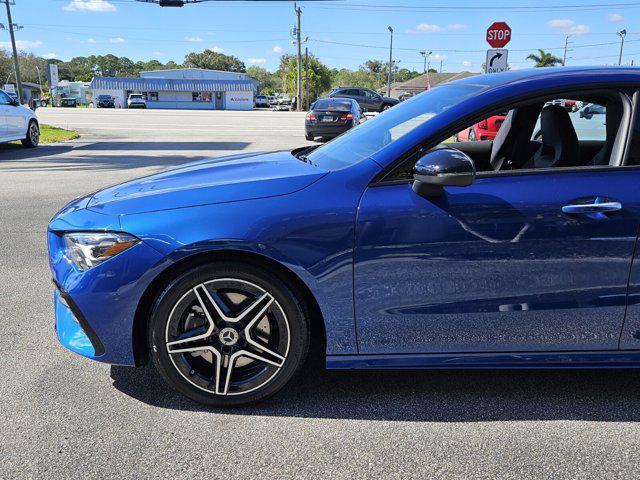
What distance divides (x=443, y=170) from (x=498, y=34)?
12.0 metres

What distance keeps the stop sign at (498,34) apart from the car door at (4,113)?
12.0 meters

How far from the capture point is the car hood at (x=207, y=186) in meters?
2.73

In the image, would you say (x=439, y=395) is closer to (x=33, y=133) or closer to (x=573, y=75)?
(x=573, y=75)

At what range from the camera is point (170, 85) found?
76875mm

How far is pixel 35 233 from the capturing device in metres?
6.41

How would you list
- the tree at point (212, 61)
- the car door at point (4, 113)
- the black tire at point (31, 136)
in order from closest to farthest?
the car door at point (4, 113), the black tire at point (31, 136), the tree at point (212, 61)

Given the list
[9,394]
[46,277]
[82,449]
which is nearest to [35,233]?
[46,277]

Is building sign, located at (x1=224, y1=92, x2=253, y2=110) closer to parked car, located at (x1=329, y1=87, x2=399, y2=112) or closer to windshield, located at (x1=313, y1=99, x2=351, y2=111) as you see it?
parked car, located at (x1=329, y1=87, x2=399, y2=112)

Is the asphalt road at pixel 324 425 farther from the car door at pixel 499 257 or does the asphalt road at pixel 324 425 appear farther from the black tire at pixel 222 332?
the car door at pixel 499 257

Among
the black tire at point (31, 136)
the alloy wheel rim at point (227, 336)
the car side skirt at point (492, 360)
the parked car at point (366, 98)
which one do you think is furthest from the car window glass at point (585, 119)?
the parked car at point (366, 98)

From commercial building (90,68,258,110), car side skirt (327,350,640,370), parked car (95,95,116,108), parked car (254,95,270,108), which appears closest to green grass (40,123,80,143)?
car side skirt (327,350,640,370)

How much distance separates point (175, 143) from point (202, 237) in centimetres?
1629

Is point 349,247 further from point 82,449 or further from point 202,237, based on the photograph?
point 82,449

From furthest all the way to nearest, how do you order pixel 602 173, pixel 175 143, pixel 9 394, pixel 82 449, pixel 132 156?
pixel 175 143, pixel 132 156, pixel 9 394, pixel 602 173, pixel 82 449
